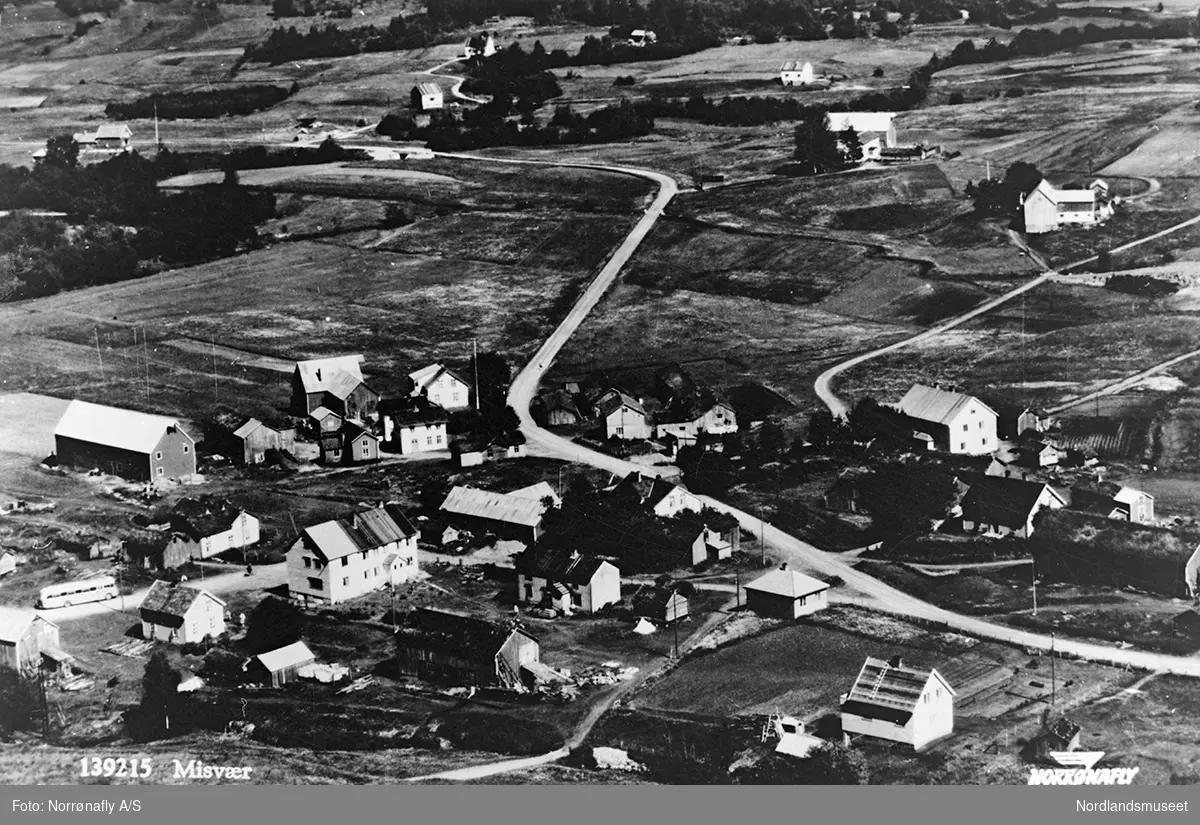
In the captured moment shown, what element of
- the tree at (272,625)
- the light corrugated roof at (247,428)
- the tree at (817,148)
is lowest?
the tree at (272,625)

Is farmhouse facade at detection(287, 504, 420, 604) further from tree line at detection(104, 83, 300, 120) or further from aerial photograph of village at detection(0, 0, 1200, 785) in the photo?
tree line at detection(104, 83, 300, 120)

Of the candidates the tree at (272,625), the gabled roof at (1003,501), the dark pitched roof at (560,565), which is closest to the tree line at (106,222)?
the tree at (272,625)

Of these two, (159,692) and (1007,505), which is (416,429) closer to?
(159,692)

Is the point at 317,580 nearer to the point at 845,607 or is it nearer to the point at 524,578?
the point at 524,578

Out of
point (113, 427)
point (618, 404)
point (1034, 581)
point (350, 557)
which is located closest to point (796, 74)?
point (618, 404)

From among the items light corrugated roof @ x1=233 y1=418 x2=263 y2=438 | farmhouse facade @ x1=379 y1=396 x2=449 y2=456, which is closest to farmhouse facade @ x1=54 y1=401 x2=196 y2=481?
light corrugated roof @ x1=233 y1=418 x2=263 y2=438

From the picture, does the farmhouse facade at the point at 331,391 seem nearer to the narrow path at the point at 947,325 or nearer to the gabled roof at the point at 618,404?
the gabled roof at the point at 618,404
